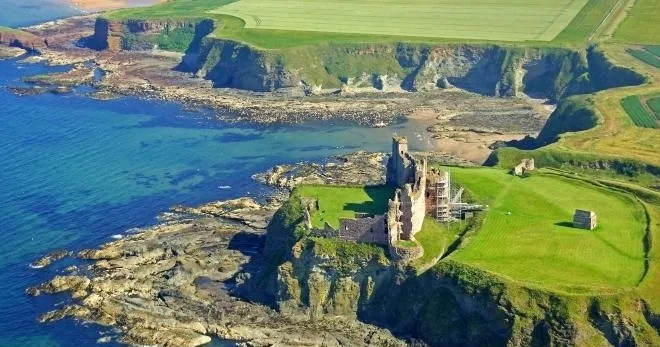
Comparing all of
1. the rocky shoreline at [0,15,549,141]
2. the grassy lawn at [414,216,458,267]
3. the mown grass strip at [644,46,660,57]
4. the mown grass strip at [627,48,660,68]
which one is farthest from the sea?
the mown grass strip at [644,46,660,57]

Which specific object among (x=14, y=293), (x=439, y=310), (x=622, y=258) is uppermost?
(x=622, y=258)

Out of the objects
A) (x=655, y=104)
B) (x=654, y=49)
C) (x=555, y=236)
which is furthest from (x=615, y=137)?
(x=654, y=49)

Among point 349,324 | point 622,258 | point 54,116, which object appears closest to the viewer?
point 622,258

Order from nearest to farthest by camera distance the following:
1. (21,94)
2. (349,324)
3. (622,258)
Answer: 1. (622,258)
2. (349,324)
3. (21,94)

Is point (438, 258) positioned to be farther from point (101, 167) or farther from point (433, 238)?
point (101, 167)

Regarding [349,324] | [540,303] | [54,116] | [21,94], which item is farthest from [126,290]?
[21,94]

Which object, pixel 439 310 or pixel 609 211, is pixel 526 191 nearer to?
pixel 609 211

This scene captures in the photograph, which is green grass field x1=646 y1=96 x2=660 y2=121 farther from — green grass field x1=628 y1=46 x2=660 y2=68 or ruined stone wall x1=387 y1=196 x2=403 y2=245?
ruined stone wall x1=387 y1=196 x2=403 y2=245
